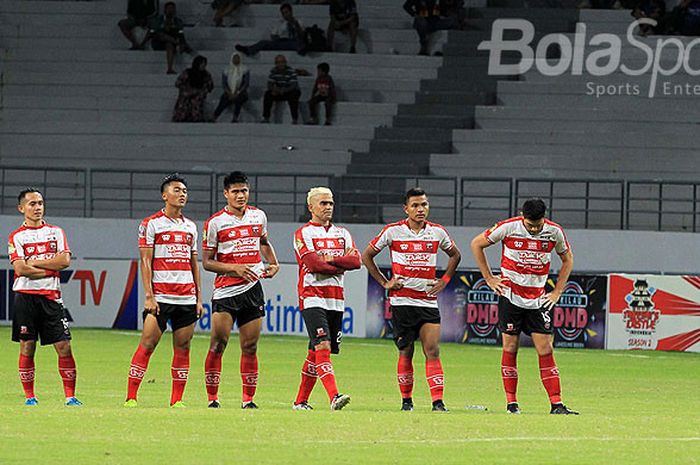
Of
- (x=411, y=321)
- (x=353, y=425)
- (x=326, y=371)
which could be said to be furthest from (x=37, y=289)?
(x=353, y=425)

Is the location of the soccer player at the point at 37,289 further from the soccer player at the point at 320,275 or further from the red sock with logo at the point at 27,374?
the soccer player at the point at 320,275

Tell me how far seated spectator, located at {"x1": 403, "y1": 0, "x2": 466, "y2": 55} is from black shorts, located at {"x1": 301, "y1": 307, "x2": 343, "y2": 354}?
68.8ft

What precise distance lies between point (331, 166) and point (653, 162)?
265 inches

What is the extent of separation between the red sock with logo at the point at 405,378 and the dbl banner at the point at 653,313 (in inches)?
432

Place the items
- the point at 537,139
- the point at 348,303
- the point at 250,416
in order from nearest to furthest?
the point at 250,416 < the point at 348,303 < the point at 537,139

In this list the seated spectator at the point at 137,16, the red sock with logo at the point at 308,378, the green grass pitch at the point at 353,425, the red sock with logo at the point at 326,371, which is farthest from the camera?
the seated spectator at the point at 137,16

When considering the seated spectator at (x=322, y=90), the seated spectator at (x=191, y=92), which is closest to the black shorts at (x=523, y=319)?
the seated spectator at (x=322, y=90)

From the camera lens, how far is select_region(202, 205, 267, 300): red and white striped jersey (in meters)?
14.6

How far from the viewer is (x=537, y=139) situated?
32094 mm

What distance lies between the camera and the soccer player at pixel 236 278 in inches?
575

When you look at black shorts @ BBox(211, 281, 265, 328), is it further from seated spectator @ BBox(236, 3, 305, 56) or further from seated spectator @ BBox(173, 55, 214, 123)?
seated spectator @ BBox(236, 3, 305, 56)

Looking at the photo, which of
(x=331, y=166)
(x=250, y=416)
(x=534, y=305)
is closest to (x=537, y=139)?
(x=331, y=166)

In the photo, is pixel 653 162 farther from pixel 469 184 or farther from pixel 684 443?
pixel 684 443

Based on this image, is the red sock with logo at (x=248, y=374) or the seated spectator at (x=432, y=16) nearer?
the red sock with logo at (x=248, y=374)
